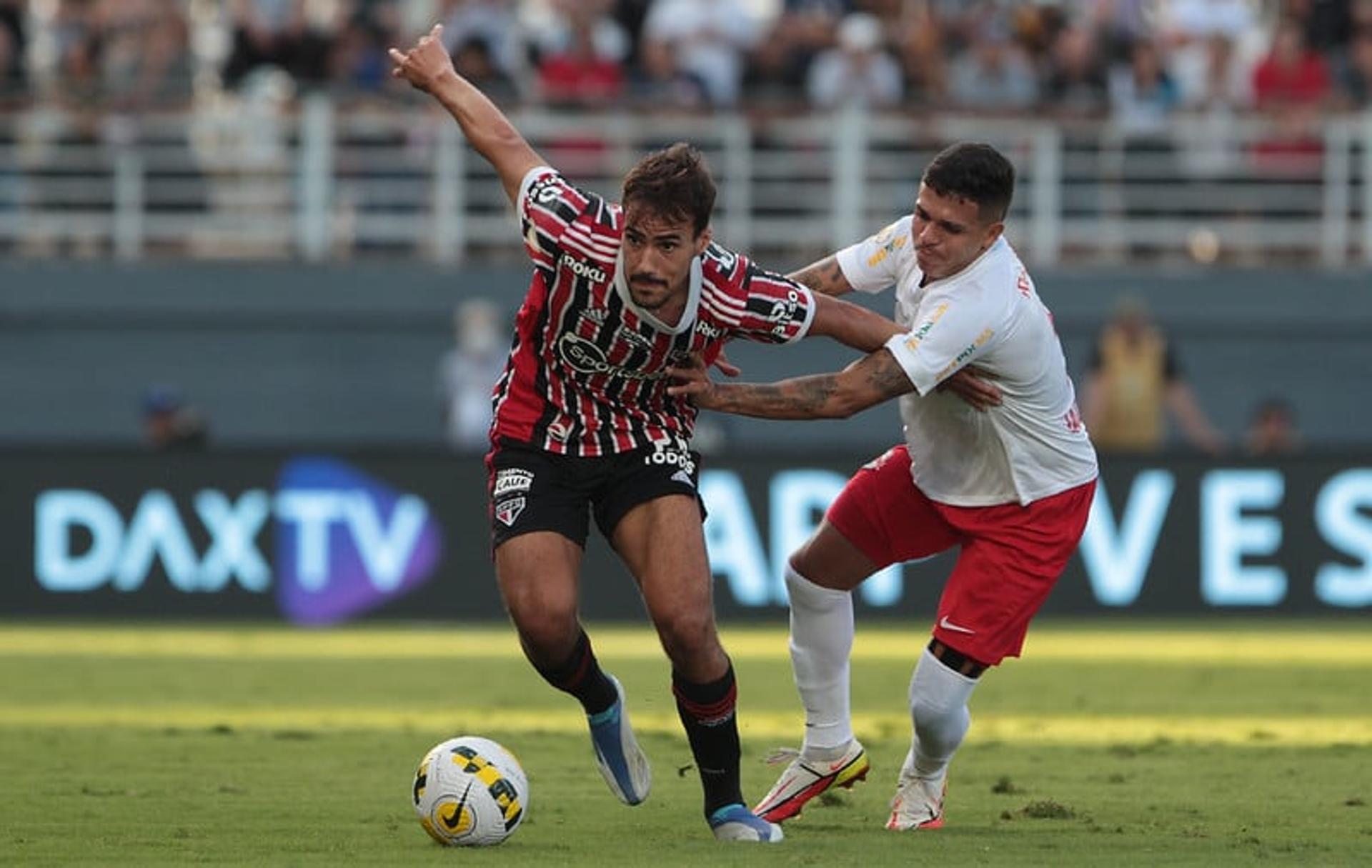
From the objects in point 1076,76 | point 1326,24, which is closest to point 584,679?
point 1076,76

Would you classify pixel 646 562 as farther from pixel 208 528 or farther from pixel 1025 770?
pixel 208 528

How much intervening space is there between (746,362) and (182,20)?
569cm

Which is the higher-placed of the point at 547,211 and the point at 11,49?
the point at 547,211

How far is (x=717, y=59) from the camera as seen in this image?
22.7 meters

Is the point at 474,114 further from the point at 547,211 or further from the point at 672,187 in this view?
the point at 672,187

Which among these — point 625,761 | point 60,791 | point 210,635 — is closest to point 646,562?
point 625,761

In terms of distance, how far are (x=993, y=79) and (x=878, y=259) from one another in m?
13.7

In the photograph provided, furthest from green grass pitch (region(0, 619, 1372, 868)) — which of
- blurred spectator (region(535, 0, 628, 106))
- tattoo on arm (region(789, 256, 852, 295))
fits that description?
blurred spectator (region(535, 0, 628, 106))

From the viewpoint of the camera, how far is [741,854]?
8.23 m

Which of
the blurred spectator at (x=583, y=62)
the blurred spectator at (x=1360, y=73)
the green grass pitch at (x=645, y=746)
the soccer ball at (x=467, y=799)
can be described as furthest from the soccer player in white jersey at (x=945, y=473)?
the blurred spectator at (x=1360, y=73)

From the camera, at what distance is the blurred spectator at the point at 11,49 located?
22.5 metres

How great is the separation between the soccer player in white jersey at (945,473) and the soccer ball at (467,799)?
113cm

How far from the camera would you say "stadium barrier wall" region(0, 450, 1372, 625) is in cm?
1870

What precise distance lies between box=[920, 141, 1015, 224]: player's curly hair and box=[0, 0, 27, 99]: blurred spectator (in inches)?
600
